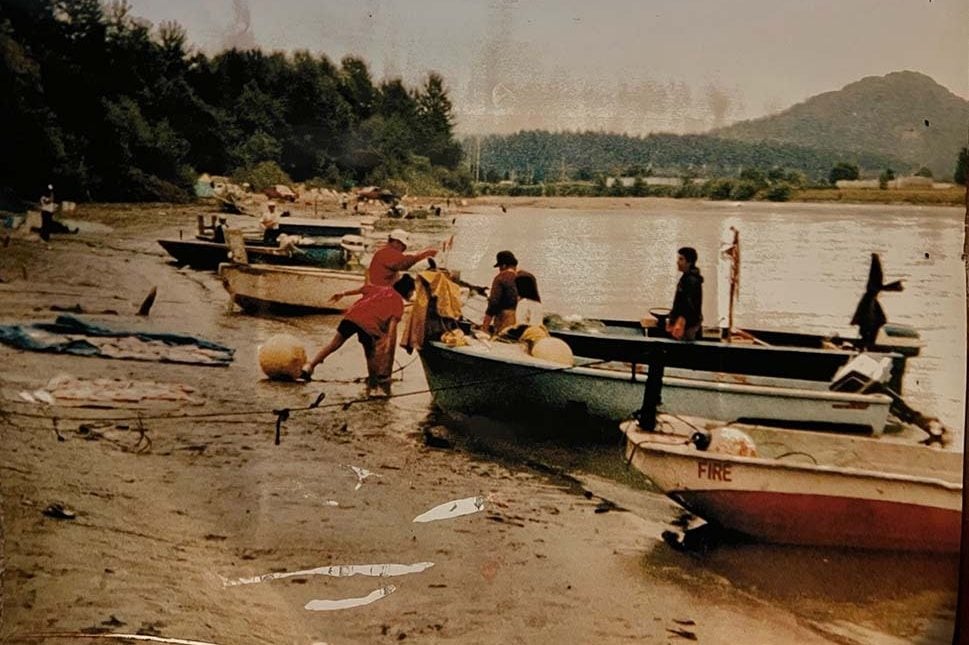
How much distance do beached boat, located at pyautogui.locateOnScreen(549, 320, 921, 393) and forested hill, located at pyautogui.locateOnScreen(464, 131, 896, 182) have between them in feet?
1.49

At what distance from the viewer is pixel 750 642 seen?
8.90ft

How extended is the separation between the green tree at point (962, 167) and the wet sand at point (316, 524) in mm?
1019

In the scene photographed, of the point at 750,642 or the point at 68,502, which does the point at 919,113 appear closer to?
the point at 750,642

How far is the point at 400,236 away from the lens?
303 centimetres

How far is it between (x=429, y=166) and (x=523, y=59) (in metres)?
0.44

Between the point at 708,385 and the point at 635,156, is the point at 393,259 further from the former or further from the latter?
the point at 708,385

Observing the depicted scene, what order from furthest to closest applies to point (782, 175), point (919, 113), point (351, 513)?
point (351, 513), point (782, 175), point (919, 113)

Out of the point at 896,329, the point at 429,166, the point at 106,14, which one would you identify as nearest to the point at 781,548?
the point at 896,329

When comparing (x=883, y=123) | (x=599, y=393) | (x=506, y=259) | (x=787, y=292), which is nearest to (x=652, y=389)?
(x=599, y=393)

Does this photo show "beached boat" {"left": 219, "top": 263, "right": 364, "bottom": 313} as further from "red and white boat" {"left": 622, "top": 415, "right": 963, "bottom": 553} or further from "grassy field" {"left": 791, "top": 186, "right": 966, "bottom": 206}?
"grassy field" {"left": 791, "top": 186, "right": 966, "bottom": 206}

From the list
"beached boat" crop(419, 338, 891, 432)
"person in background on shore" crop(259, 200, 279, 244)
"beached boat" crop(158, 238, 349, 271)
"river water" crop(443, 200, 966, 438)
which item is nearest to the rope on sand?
"beached boat" crop(419, 338, 891, 432)

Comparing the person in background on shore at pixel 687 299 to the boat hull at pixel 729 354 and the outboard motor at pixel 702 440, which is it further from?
the outboard motor at pixel 702 440

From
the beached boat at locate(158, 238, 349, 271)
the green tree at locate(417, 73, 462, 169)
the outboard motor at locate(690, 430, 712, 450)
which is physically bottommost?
the outboard motor at locate(690, 430, 712, 450)

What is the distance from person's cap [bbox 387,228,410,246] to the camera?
3.03m
